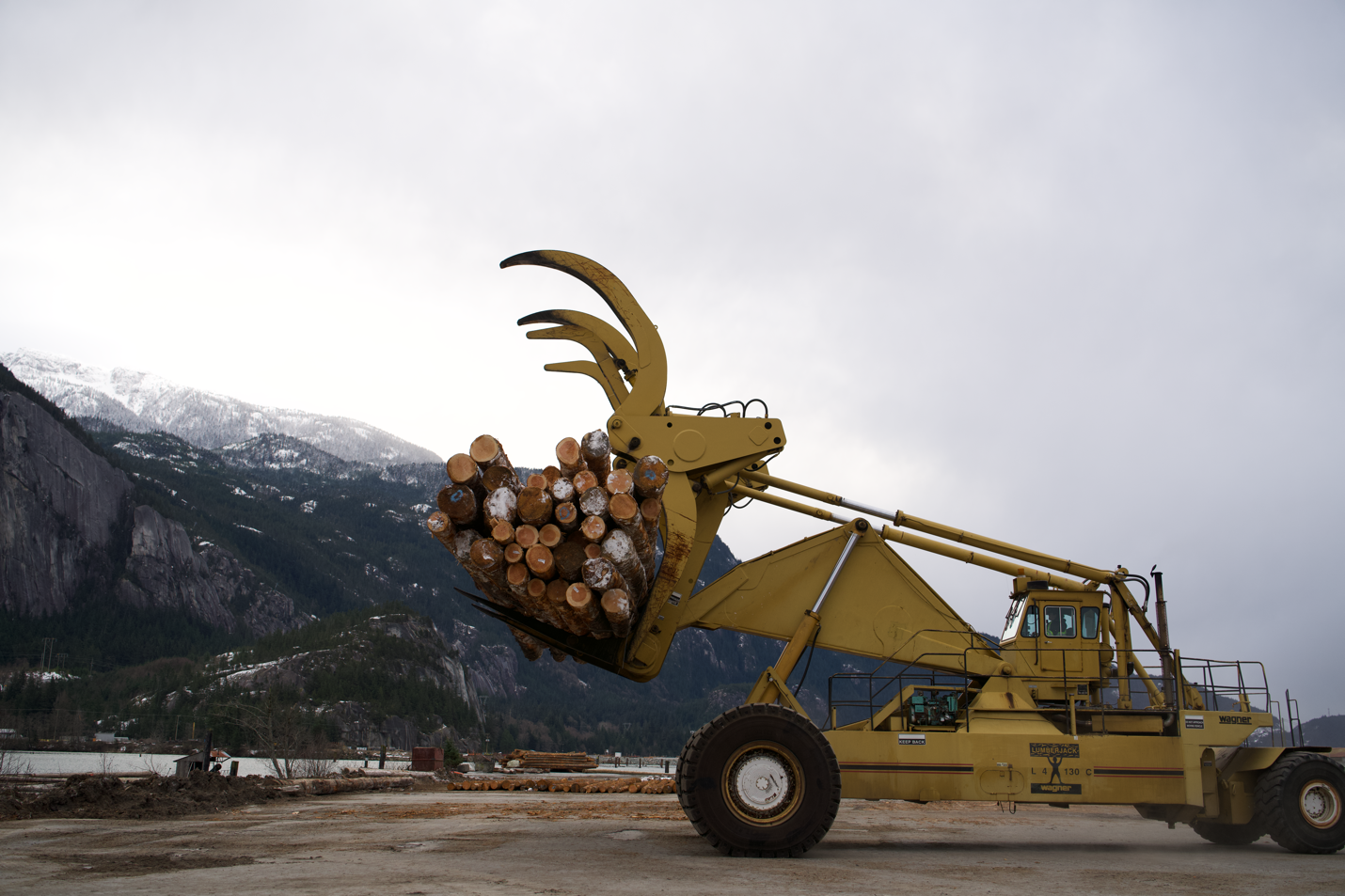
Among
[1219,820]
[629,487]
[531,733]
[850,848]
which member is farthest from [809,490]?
[531,733]

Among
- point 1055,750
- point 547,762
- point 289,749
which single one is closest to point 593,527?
point 1055,750

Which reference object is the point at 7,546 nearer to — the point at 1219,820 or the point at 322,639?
the point at 322,639

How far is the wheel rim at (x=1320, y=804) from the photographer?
1109cm

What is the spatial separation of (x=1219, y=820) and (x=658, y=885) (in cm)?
813

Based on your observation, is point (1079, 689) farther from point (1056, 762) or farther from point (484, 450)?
point (484, 450)

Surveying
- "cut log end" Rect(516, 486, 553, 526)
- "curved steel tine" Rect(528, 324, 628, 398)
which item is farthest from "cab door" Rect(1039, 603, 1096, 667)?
"cut log end" Rect(516, 486, 553, 526)

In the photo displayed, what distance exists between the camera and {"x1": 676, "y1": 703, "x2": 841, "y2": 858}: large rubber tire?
9.73m

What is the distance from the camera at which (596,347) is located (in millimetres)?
11930

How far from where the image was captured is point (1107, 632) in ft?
40.1

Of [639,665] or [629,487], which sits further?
[639,665]

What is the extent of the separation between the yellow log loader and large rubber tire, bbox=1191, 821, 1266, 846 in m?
0.04

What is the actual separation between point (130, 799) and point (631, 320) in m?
12.8

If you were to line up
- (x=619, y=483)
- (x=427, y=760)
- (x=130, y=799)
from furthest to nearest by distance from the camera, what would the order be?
(x=427, y=760)
(x=130, y=799)
(x=619, y=483)

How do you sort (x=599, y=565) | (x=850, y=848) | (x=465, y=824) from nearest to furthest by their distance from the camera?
(x=599, y=565), (x=850, y=848), (x=465, y=824)
